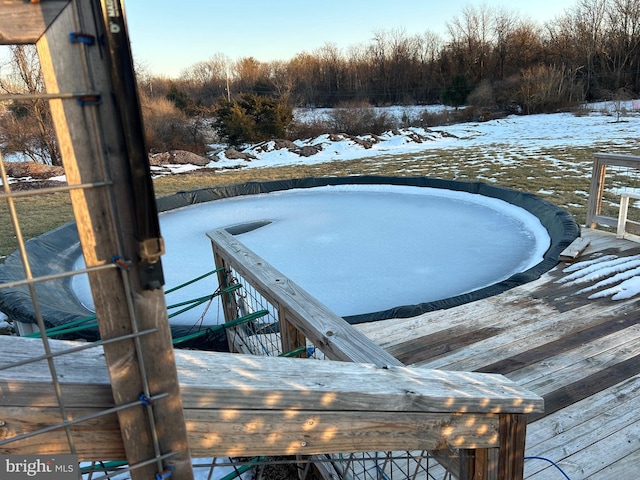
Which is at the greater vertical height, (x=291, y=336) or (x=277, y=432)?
(x=277, y=432)

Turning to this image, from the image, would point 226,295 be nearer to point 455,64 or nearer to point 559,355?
point 559,355

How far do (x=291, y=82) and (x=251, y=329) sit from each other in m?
20.7

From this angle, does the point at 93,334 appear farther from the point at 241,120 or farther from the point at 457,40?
the point at 457,40

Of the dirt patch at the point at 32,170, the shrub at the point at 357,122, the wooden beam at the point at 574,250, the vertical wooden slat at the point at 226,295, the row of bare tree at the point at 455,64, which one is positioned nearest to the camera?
the vertical wooden slat at the point at 226,295

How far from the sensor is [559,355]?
2295 millimetres

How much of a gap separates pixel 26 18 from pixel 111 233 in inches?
8.7

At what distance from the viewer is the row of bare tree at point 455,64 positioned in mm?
20609

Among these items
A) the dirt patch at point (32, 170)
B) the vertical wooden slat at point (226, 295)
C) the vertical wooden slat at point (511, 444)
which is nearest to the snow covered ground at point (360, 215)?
the vertical wooden slat at point (226, 295)

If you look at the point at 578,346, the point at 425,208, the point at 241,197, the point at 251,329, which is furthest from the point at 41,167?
the point at 578,346

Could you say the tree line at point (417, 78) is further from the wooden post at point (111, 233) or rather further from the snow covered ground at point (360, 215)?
the wooden post at point (111, 233)

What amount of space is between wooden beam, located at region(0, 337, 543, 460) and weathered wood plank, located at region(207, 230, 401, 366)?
0.72ft

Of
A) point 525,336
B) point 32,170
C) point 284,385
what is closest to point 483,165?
point 525,336

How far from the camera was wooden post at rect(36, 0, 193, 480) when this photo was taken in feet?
1.45

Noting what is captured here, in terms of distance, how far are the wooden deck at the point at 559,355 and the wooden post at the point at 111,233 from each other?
5.01 ft
